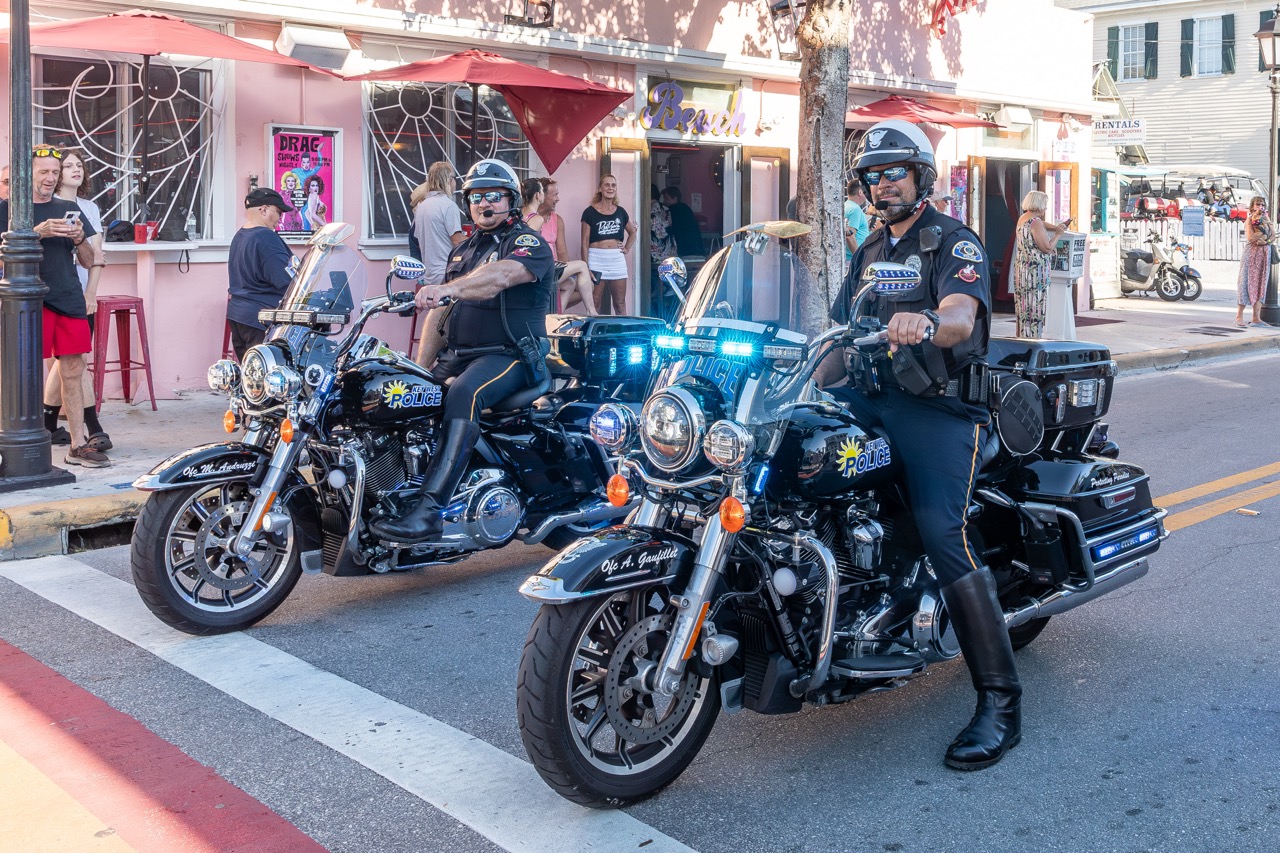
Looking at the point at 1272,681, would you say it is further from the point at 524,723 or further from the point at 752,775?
the point at 524,723

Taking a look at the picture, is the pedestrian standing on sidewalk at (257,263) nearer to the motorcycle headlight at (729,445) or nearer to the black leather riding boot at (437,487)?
the black leather riding boot at (437,487)

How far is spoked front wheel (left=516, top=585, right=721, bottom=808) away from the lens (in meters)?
3.82

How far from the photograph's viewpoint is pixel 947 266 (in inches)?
175

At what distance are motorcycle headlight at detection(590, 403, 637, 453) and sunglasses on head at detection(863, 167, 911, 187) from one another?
1.16m

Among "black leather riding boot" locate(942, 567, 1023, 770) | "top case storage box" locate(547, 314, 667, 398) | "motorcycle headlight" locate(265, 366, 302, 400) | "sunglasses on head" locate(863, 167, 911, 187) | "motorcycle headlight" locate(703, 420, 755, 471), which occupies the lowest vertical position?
"black leather riding boot" locate(942, 567, 1023, 770)

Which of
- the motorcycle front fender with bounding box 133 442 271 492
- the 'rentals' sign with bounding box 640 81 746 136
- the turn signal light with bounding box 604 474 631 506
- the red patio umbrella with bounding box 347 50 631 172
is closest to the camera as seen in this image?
the turn signal light with bounding box 604 474 631 506

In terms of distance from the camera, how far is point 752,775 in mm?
4305

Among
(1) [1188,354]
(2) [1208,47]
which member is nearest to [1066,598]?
(1) [1188,354]

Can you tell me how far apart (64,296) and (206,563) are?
12.6 ft

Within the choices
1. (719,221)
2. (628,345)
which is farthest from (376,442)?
(719,221)

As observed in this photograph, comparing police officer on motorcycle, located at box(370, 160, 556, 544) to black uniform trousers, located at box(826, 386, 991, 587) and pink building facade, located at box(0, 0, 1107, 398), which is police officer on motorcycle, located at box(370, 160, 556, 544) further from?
pink building facade, located at box(0, 0, 1107, 398)

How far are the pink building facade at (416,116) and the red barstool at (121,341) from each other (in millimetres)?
374

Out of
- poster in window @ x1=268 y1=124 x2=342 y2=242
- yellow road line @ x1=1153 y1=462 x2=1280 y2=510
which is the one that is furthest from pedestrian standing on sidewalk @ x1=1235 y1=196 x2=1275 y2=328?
poster in window @ x1=268 y1=124 x2=342 y2=242

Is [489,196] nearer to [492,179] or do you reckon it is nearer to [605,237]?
[492,179]
